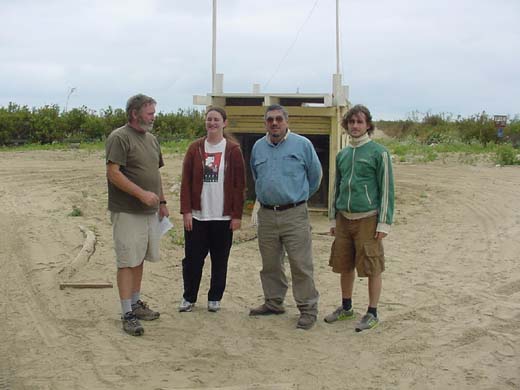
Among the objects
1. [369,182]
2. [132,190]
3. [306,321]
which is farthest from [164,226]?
[369,182]

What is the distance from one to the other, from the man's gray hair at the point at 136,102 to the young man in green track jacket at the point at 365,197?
1491 millimetres

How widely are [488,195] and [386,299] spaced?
6503 millimetres

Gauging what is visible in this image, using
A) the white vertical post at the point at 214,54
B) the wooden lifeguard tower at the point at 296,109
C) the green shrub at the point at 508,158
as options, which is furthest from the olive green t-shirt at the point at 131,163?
the green shrub at the point at 508,158

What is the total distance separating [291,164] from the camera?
5477mm

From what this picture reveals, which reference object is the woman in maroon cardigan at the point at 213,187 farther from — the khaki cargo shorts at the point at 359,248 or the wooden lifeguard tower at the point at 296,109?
the wooden lifeguard tower at the point at 296,109

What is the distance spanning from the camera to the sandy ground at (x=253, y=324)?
4.45m

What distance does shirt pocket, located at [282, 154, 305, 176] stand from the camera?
18.0 feet

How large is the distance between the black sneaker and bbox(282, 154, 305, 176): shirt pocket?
5.10ft

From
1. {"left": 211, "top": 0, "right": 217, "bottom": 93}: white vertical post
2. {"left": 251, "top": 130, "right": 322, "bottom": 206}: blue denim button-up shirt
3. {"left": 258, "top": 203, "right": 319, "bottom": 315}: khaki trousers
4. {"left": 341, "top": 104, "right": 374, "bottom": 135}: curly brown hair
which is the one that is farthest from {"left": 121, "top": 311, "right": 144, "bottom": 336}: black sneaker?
{"left": 211, "top": 0, "right": 217, "bottom": 93}: white vertical post

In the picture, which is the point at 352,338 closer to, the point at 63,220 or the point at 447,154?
the point at 63,220

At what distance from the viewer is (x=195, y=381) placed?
4344mm

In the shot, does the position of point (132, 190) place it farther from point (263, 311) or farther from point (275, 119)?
point (263, 311)

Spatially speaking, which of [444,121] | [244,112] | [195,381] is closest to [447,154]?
[244,112]

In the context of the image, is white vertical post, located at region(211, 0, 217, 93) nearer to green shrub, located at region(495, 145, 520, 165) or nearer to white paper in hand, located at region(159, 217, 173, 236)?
white paper in hand, located at region(159, 217, 173, 236)
